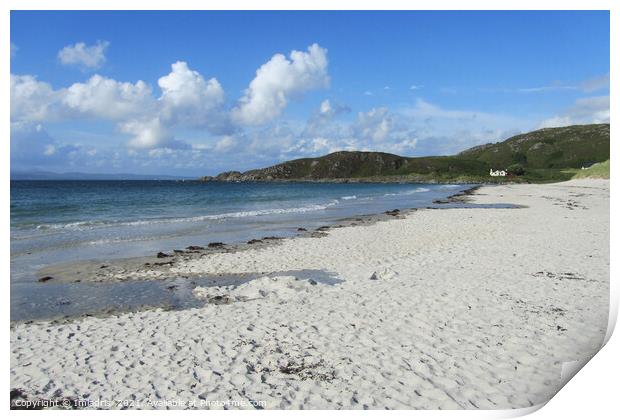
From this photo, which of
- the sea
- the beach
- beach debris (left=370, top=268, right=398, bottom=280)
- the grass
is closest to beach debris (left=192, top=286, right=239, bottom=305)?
the beach

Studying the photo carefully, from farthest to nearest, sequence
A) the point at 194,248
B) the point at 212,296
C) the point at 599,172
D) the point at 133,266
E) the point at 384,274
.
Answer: the point at 599,172, the point at 194,248, the point at 133,266, the point at 384,274, the point at 212,296

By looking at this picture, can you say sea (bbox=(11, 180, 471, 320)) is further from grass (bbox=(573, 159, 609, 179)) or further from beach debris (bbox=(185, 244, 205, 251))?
grass (bbox=(573, 159, 609, 179))

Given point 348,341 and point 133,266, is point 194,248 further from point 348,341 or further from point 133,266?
point 348,341

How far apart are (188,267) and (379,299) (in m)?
8.59

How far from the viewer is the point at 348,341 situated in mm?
8867

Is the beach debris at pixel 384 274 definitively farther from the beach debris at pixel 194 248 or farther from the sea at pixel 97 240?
the beach debris at pixel 194 248

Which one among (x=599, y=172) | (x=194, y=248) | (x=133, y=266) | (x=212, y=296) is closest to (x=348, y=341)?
(x=212, y=296)

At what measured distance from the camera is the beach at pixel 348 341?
7.09 m

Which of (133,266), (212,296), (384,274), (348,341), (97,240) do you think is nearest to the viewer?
(348,341)

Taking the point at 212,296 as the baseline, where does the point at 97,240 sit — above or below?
above

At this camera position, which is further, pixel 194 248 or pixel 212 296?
pixel 194 248

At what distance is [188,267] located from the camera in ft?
55.4

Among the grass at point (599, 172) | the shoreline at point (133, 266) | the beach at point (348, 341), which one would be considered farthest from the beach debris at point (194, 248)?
the grass at point (599, 172)
